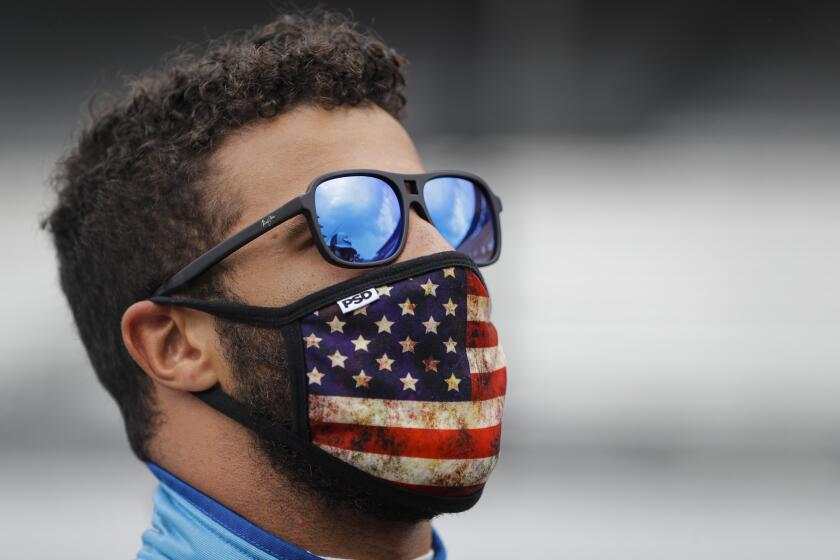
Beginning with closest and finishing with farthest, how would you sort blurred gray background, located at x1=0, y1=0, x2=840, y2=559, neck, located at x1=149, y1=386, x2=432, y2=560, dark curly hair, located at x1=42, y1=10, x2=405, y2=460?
neck, located at x1=149, y1=386, x2=432, y2=560 < dark curly hair, located at x1=42, y1=10, x2=405, y2=460 < blurred gray background, located at x1=0, y1=0, x2=840, y2=559

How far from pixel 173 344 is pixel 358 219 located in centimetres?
55

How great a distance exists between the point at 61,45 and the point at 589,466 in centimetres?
417

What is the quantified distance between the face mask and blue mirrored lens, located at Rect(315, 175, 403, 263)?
0.19ft

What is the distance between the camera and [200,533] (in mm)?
2070

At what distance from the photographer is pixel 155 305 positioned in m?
2.16

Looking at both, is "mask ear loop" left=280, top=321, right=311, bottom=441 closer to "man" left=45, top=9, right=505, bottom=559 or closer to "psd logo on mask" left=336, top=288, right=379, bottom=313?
"man" left=45, top=9, right=505, bottom=559

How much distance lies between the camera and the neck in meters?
2.03

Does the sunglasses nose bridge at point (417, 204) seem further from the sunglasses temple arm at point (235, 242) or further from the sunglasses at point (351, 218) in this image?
the sunglasses temple arm at point (235, 242)

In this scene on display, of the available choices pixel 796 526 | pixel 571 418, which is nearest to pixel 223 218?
pixel 571 418

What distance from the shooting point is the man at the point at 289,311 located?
6.45ft

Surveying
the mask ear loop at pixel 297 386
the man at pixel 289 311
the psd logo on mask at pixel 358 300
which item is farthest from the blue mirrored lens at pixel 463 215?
the mask ear loop at pixel 297 386

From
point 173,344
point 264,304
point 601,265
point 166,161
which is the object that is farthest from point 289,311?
point 601,265

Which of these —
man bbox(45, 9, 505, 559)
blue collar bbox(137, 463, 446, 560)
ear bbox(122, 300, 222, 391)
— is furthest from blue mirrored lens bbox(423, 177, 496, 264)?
blue collar bbox(137, 463, 446, 560)

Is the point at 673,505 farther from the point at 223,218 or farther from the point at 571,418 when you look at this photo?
the point at 223,218
